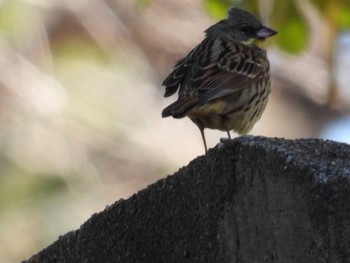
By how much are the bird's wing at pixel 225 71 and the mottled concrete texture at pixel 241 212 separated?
2.62 metres

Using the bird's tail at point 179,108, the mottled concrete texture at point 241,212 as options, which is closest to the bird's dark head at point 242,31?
the bird's tail at point 179,108

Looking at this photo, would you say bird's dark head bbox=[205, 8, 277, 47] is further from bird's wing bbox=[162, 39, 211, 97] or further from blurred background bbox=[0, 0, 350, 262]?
blurred background bbox=[0, 0, 350, 262]

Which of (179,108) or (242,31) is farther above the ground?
(242,31)

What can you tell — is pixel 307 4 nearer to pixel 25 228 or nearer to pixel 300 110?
pixel 25 228

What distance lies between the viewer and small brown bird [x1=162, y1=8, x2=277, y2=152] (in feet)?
18.4

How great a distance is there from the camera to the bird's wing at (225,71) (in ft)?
18.8

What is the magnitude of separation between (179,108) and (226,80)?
70 centimetres

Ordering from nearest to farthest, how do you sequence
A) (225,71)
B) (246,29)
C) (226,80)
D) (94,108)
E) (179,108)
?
(179,108) < (226,80) < (225,71) < (246,29) < (94,108)

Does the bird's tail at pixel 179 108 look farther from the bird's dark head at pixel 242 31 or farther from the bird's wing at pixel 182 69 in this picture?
the bird's dark head at pixel 242 31

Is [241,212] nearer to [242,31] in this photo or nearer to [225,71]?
[225,71]

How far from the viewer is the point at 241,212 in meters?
2.58

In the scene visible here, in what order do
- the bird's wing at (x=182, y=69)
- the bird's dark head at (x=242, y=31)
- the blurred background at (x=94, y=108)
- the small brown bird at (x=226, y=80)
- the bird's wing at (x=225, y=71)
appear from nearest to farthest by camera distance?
the small brown bird at (x=226, y=80), the bird's wing at (x=225, y=71), the bird's wing at (x=182, y=69), the bird's dark head at (x=242, y=31), the blurred background at (x=94, y=108)

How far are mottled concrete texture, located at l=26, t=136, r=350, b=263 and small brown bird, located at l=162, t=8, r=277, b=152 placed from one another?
7.60ft

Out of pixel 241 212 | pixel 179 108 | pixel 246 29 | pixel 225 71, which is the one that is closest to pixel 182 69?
pixel 225 71
